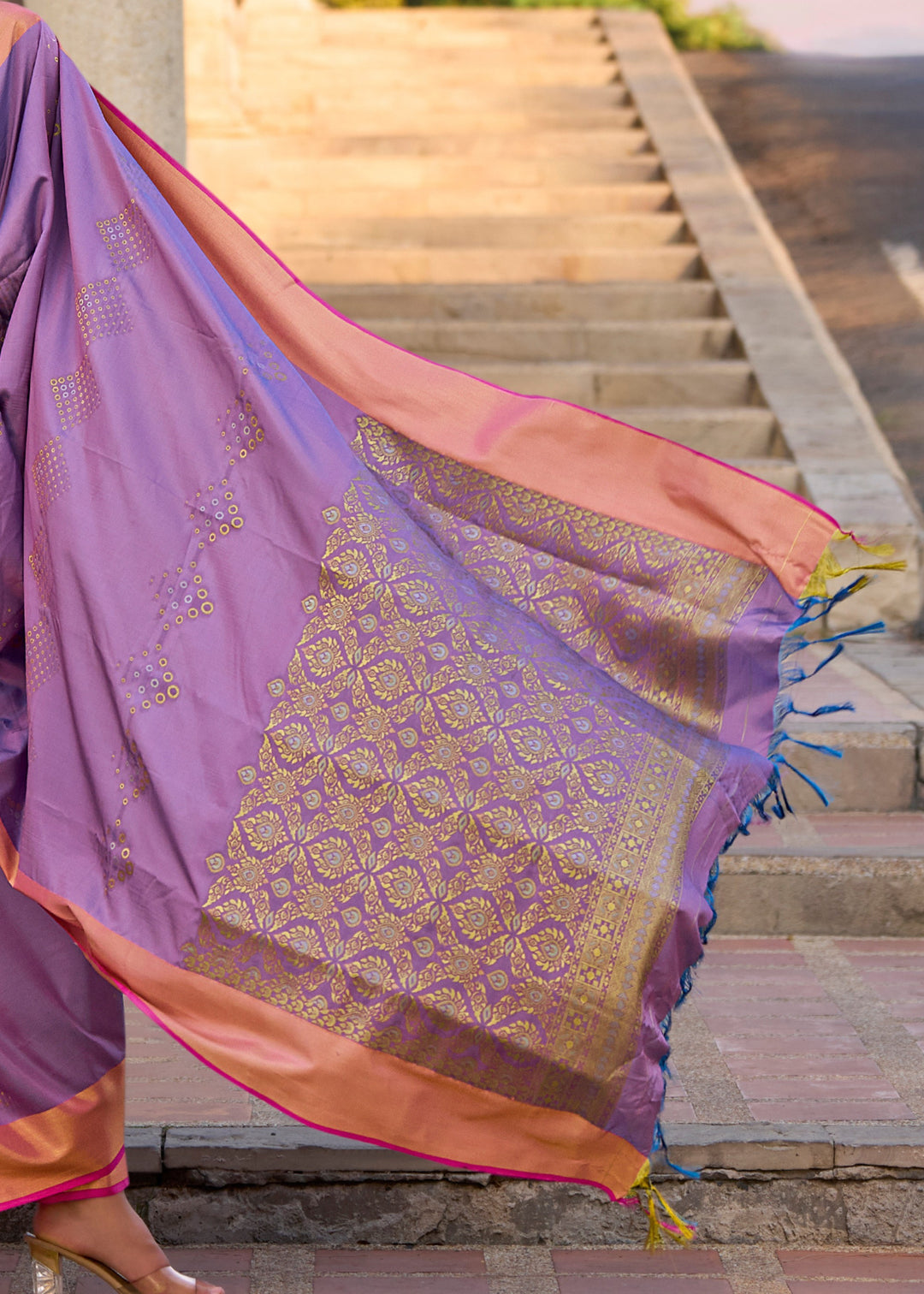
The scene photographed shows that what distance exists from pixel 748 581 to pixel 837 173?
7871 mm

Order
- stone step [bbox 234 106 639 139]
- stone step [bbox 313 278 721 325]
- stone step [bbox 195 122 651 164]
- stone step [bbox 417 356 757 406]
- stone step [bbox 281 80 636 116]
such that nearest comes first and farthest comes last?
1. stone step [bbox 417 356 757 406]
2. stone step [bbox 313 278 721 325]
3. stone step [bbox 195 122 651 164]
4. stone step [bbox 234 106 639 139]
5. stone step [bbox 281 80 636 116]

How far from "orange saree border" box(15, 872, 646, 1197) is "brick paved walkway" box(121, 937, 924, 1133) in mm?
607

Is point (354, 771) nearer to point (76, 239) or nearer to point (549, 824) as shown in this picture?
point (549, 824)

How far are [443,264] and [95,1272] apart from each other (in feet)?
18.3

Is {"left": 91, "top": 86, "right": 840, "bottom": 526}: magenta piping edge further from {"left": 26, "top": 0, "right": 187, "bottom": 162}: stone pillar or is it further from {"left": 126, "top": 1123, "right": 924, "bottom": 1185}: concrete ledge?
{"left": 26, "top": 0, "right": 187, "bottom": 162}: stone pillar

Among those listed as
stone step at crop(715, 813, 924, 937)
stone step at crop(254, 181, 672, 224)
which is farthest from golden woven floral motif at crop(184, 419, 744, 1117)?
stone step at crop(254, 181, 672, 224)

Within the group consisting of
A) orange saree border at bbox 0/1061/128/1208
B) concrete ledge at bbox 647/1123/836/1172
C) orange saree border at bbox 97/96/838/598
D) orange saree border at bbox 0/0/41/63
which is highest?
orange saree border at bbox 0/0/41/63

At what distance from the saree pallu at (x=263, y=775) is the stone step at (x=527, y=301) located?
4452mm

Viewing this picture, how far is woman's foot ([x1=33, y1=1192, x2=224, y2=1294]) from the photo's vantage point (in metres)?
1.94

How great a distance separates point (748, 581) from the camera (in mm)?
2154

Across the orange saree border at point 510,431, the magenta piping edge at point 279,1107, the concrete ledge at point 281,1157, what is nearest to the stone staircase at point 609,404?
the concrete ledge at point 281,1157

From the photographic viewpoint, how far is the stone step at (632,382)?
576 cm

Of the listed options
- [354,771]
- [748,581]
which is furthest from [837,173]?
[354,771]

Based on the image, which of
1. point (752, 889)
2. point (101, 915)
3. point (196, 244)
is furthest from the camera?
point (752, 889)
